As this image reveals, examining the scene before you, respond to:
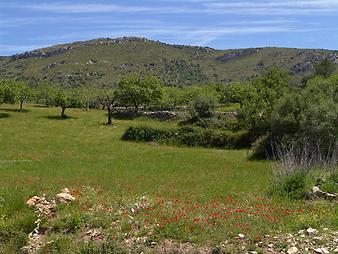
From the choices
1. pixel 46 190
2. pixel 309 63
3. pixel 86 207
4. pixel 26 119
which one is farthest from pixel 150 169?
pixel 309 63

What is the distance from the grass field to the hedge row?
3.49 metres

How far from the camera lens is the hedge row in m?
47.8

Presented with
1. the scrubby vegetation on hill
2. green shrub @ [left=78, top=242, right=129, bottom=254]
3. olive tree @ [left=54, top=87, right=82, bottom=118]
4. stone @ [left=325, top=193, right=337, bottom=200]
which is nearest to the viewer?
green shrub @ [left=78, top=242, right=129, bottom=254]

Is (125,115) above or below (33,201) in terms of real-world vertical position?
below

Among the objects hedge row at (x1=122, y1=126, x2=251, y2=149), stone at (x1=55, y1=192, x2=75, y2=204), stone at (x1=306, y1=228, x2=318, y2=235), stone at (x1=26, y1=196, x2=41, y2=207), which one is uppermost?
stone at (x1=306, y1=228, x2=318, y2=235)

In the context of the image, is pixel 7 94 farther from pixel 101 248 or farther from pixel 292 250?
pixel 292 250

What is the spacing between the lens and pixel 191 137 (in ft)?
166

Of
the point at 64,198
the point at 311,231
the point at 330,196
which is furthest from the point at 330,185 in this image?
the point at 64,198

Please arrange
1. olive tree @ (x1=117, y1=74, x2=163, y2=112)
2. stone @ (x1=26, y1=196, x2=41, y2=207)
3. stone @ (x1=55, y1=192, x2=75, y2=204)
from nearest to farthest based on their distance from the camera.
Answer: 1. stone @ (x1=26, y1=196, x2=41, y2=207)
2. stone @ (x1=55, y1=192, x2=75, y2=204)
3. olive tree @ (x1=117, y1=74, x2=163, y2=112)

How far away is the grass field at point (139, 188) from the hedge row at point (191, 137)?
137 inches

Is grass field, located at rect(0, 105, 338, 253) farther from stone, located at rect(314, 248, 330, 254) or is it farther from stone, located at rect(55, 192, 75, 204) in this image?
stone, located at rect(314, 248, 330, 254)

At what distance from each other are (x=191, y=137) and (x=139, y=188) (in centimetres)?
2946

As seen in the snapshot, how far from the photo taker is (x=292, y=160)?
20359mm

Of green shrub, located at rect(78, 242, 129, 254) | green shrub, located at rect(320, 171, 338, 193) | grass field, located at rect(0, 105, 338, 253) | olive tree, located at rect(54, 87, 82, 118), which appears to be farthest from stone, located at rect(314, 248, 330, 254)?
olive tree, located at rect(54, 87, 82, 118)
